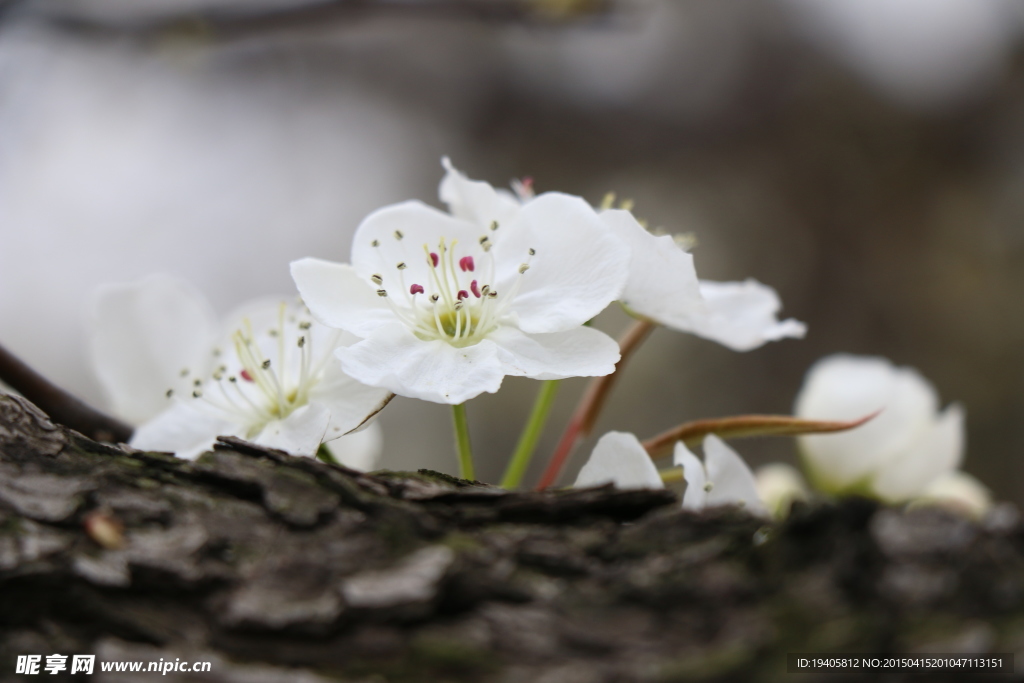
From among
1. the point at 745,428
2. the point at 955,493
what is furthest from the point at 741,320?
the point at 955,493

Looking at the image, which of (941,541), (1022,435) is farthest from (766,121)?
(941,541)

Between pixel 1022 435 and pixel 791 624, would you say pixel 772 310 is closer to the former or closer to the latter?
pixel 791 624

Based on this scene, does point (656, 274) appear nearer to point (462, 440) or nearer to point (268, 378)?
point (462, 440)

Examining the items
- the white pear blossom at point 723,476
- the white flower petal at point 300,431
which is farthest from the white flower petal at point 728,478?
the white flower petal at point 300,431

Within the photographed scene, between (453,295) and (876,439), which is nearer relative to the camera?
(453,295)

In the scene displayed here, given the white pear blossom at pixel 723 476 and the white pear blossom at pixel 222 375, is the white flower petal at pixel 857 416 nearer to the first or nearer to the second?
the white pear blossom at pixel 723 476
